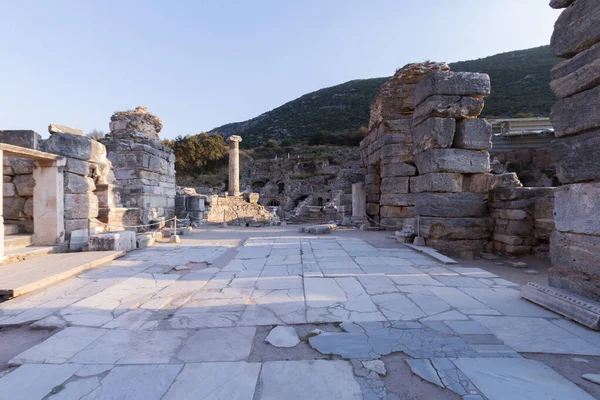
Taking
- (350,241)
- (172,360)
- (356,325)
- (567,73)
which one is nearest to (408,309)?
(356,325)

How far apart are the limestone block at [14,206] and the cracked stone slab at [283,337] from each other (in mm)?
6594

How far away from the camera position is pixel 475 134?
21.4 ft

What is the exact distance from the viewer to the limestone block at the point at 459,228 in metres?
6.40

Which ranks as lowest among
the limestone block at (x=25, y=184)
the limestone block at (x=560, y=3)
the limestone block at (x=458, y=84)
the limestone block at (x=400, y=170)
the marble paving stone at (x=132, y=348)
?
the marble paving stone at (x=132, y=348)

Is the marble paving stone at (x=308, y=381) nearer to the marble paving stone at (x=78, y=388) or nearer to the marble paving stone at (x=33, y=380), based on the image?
the marble paving stone at (x=78, y=388)

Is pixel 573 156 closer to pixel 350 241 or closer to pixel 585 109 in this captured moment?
pixel 585 109

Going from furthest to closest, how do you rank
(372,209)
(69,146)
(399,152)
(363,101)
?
(363,101), (372,209), (399,152), (69,146)

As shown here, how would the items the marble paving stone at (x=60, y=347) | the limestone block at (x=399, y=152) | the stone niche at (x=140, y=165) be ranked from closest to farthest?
the marble paving stone at (x=60, y=347), the stone niche at (x=140, y=165), the limestone block at (x=399, y=152)

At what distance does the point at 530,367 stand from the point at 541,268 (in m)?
4.47

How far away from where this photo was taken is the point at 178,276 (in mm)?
4555

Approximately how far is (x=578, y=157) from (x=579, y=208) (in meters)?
0.55

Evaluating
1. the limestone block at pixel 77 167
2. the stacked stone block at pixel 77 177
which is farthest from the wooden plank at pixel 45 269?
the limestone block at pixel 77 167

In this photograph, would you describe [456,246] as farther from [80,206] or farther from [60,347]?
[80,206]

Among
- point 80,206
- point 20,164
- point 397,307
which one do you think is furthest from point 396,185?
point 20,164
